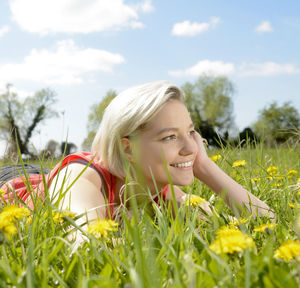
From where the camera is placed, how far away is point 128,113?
8.18 feet

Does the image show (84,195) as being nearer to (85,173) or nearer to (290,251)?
(85,173)

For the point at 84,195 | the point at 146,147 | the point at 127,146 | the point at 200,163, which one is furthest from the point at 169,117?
the point at 84,195

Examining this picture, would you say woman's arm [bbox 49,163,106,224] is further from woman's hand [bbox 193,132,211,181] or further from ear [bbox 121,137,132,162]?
woman's hand [bbox 193,132,211,181]

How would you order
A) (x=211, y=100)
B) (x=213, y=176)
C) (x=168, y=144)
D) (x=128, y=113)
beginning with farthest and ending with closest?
(x=211, y=100) → (x=213, y=176) → (x=128, y=113) → (x=168, y=144)

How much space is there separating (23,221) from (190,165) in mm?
1364

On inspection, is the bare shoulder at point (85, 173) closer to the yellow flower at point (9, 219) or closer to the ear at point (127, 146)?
the ear at point (127, 146)

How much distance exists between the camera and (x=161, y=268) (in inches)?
44.7

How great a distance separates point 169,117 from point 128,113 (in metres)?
0.28

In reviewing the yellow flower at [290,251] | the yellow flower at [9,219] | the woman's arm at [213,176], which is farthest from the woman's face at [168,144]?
the yellow flower at [290,251]

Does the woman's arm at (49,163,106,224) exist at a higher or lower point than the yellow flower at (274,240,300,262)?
lower

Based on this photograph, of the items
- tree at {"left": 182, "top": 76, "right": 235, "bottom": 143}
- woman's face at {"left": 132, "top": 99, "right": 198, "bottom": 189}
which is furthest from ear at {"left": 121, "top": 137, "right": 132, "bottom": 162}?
tree at {"left": 182, "top": 76, "right": 235, "bottom": 143}

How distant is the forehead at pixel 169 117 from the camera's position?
7.93 feet

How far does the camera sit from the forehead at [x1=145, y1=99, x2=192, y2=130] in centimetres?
242

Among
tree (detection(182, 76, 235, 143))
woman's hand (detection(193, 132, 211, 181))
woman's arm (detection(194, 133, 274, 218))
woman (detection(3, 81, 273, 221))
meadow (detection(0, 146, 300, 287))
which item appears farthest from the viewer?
tree (detection(182, 76, 235, 143))
